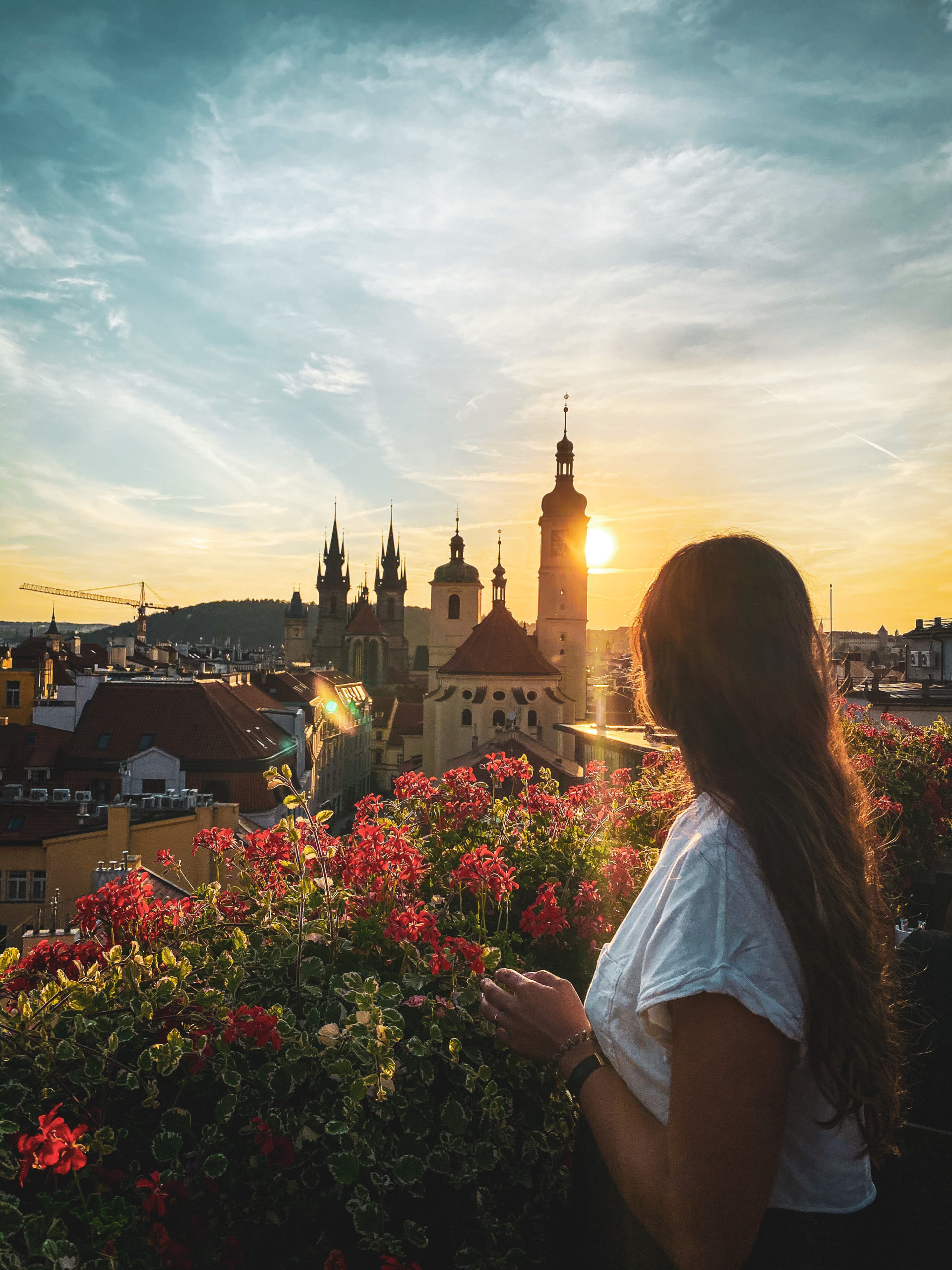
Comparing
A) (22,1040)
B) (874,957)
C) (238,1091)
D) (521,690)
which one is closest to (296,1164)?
(238,1091)

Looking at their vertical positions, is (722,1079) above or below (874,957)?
below

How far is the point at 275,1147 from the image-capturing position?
1.84 metres

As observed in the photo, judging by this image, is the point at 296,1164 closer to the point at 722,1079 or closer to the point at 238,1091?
the point at 238,1091

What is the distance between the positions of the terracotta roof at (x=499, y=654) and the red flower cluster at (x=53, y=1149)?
43849 millimetres

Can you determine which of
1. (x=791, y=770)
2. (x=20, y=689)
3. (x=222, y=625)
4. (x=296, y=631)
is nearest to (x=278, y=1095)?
(x=791, y=770)

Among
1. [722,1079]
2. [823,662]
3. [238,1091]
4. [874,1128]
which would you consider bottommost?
[238,1091]

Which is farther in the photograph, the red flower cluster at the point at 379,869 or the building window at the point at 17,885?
the building window at the point at 17,885

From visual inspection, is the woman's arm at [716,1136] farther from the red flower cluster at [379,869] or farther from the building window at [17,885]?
the building window at [17,885]

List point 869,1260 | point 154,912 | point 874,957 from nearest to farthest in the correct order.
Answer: point 874,957 → point 869,1260 → point 154,912

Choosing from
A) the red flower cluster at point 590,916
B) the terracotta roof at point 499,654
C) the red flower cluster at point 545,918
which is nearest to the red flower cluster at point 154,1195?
the red flower cluster at point 545,918

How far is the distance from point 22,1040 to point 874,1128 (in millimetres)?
1722

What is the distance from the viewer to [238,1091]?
1925mm

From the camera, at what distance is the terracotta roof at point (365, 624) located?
91.6m

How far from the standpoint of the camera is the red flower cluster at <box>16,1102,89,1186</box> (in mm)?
1578
